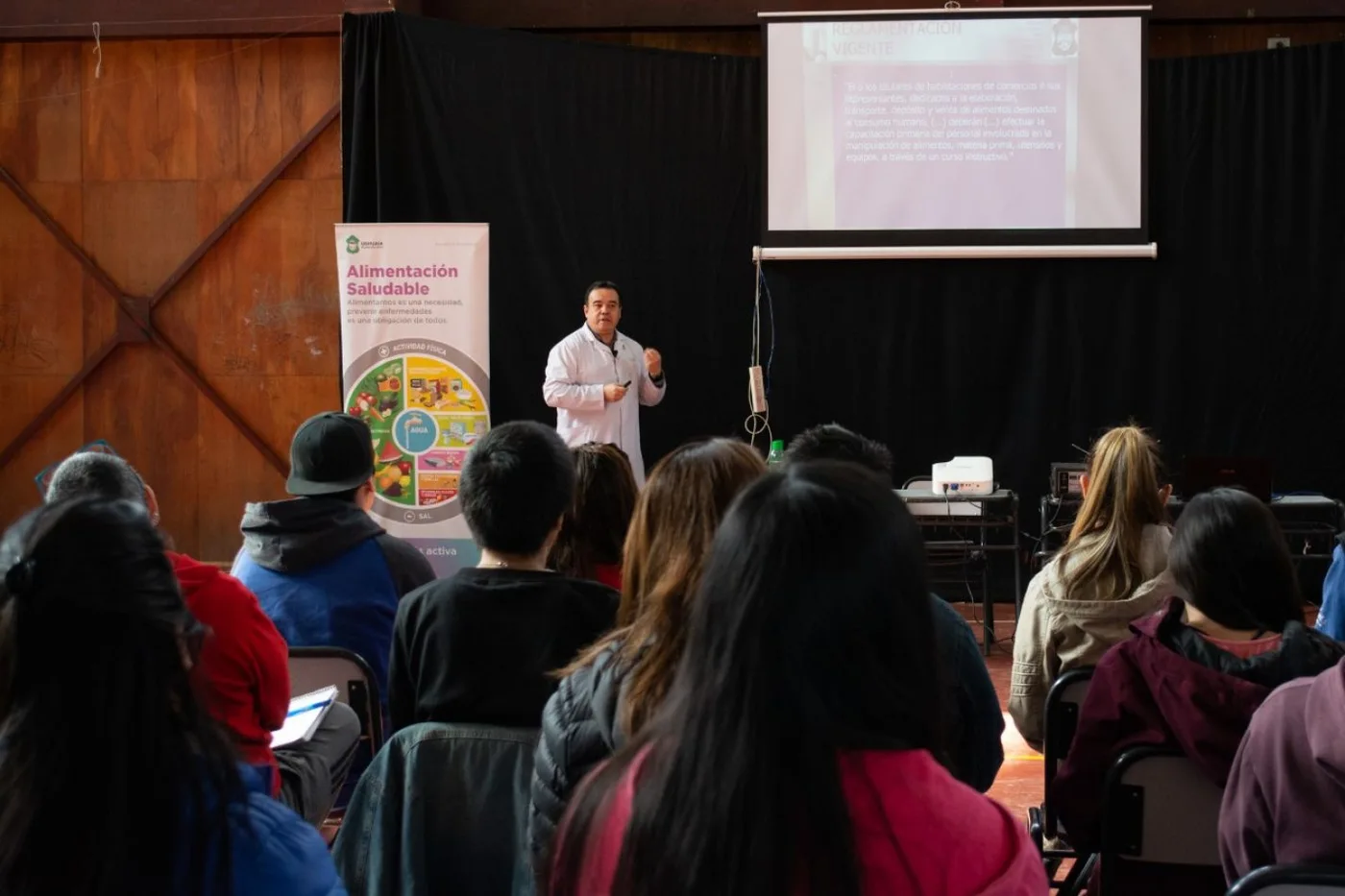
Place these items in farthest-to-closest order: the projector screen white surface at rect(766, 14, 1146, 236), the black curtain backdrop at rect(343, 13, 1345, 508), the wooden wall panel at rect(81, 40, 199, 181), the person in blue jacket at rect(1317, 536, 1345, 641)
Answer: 1. the wooden wall panel at rect(81, 40, 199, 181)
2. the black curtain backdrop at rect(343, 13, 1345, 508)
3. the projector screen white surface at rect(766, 14, 1146, 236)
4. the person in blue jacket at rect(1317, 536, 1345, 641)

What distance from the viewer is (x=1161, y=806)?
1850mm

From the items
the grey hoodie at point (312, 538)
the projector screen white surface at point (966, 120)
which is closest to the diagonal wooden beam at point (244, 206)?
the projector screen white surface at point (966, 120)

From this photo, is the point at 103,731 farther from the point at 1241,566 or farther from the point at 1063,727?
the point at 1063,727

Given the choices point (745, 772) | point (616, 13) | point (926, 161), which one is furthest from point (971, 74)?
point (745, 772)

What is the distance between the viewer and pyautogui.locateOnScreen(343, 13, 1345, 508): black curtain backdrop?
6531mm

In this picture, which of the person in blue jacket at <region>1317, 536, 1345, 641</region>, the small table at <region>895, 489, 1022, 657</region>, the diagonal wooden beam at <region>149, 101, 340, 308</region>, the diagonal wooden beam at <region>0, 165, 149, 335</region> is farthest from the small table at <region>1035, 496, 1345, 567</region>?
the diagonal wooden beam at <region>0, 165, 149, 335</region>

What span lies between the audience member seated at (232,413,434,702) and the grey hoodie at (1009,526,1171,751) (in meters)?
1.24

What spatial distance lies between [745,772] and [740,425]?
19.6 ft

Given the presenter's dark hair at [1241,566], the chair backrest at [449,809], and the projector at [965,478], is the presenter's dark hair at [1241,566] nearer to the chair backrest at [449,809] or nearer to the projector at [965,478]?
the chair backrest at [449,809]

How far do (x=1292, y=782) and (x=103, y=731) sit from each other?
118cm

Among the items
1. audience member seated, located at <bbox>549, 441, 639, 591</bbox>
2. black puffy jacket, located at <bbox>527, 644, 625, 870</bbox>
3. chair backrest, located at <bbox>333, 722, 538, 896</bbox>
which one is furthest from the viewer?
audience member seated, located at <bbox>549, 441, 639, 591</bbox>

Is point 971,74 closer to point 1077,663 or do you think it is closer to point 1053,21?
point 1053,21

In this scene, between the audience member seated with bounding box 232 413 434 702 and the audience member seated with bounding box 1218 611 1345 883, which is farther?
the audience member seated with bounding box 232 413 434 702

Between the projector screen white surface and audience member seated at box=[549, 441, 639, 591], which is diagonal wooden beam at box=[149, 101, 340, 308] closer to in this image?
the projector screen white surface
